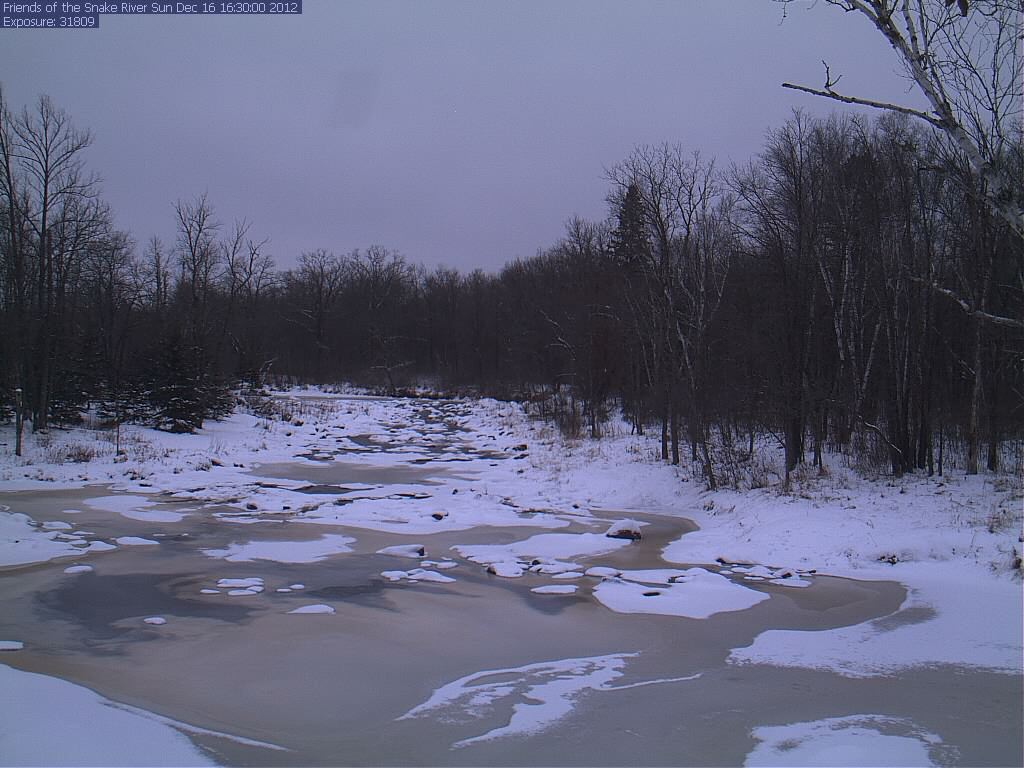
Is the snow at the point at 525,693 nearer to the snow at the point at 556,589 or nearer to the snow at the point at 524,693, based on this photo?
the snow at the point at 524,693

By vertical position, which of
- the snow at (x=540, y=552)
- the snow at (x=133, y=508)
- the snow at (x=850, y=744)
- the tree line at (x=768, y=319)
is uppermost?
the tree line at (x=768, y=319)

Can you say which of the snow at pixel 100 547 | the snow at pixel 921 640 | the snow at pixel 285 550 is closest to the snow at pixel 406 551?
the snow at pixel 285 550

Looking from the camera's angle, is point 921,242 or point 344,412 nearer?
point 921,242

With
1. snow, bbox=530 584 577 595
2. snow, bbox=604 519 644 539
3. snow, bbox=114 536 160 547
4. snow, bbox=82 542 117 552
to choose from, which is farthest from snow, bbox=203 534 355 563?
snow, bbox=604 519 644 539

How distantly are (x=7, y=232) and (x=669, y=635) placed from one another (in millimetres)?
28198

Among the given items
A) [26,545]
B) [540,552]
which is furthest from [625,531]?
[26,545]

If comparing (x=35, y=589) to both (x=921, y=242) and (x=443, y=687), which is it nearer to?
(x=443, y=687)

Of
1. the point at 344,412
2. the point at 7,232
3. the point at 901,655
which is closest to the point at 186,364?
the point at 7,232

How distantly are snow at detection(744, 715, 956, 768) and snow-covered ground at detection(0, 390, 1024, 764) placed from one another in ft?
0.07

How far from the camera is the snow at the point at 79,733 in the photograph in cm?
470

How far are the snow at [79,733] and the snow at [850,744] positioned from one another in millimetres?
3872

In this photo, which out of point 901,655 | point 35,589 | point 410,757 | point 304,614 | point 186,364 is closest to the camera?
point 410,757

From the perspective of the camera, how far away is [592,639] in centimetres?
798

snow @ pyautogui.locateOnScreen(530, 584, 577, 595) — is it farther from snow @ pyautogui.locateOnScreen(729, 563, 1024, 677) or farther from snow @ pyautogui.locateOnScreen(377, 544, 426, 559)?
snow @ pyautogui.locateOnScreen(729, 563, 1024, 677)
